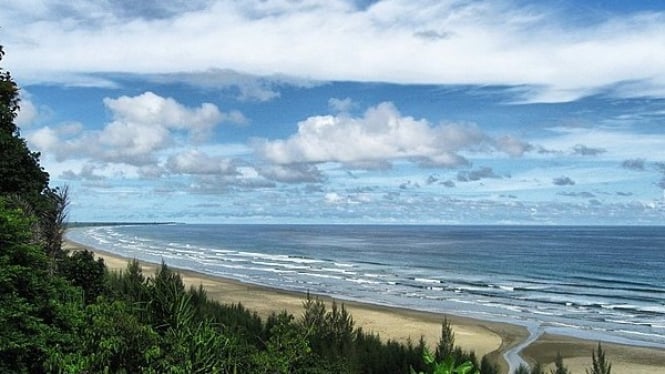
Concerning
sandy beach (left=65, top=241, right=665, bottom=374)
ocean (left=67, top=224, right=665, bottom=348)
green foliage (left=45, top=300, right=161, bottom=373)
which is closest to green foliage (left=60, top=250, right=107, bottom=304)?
green foliage (left=45, top=300, right=161, bottom=373)

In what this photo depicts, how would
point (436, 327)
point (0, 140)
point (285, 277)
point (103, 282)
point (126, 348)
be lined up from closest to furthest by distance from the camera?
point (126, 348)
point (0, 140)
point (103, 282)
point (436, 327)
point (285, 277)

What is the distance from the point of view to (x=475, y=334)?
84.6 feet

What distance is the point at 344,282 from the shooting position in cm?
4534

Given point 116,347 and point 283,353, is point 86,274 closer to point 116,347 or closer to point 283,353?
point 116,347

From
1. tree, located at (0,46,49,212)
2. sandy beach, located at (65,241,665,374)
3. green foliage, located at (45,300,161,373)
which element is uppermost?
tree, located at (0,46,49,212)

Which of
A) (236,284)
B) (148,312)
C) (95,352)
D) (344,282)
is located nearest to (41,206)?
(148,312)

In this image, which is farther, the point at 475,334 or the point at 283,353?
the point at 475,334

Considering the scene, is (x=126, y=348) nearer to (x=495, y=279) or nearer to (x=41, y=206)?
(x=41, y=206)

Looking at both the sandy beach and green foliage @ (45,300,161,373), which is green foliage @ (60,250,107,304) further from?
the sandy beach

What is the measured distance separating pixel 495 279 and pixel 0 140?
39.7 metres

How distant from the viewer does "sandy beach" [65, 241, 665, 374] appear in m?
21.3

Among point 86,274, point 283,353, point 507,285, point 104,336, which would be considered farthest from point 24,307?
point 507,285

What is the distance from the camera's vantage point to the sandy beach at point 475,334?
21.3 metres

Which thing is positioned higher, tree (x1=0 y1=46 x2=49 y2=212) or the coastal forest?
tree (x1=0 y1=46 x2=49 y2=212)
